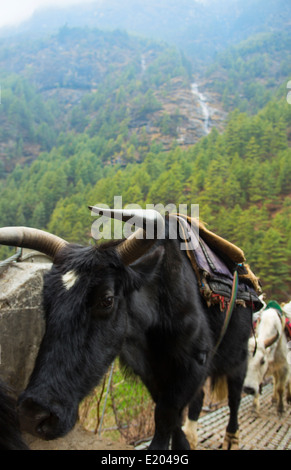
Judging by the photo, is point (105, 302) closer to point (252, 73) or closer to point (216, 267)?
point (216, 267)

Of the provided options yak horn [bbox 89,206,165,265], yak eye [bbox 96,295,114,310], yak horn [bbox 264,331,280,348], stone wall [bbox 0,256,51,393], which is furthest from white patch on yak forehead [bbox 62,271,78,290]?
yak horn [bbox 264,331,280,348]

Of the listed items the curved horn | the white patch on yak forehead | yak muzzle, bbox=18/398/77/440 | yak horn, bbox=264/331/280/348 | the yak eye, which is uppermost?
the curved horn

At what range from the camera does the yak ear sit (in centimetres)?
245

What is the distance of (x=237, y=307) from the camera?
Result: 3.55 metres

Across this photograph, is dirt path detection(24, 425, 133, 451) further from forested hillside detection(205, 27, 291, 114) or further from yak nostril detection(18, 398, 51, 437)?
forested hillside detection(205, 27, 291, 114)

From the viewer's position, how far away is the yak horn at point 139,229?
212 centimetres

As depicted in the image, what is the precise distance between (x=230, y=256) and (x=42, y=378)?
224 centimetres

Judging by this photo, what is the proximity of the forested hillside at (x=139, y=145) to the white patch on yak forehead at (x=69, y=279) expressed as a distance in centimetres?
2710

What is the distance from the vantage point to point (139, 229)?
2330mm

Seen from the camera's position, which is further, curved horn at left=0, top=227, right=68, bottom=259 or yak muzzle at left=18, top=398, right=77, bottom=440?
curved horn at left=0, top=227, right=68, bottom=259


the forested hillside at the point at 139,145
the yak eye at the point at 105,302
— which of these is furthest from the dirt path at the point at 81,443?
the forested hillside at the point at 139,145

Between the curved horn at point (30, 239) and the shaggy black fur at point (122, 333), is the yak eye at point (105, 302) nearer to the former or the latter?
the shaggy black fur at point (122, 333)

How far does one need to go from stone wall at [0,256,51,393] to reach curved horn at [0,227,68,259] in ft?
2.10

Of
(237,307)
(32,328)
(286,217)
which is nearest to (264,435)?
(237,307)
